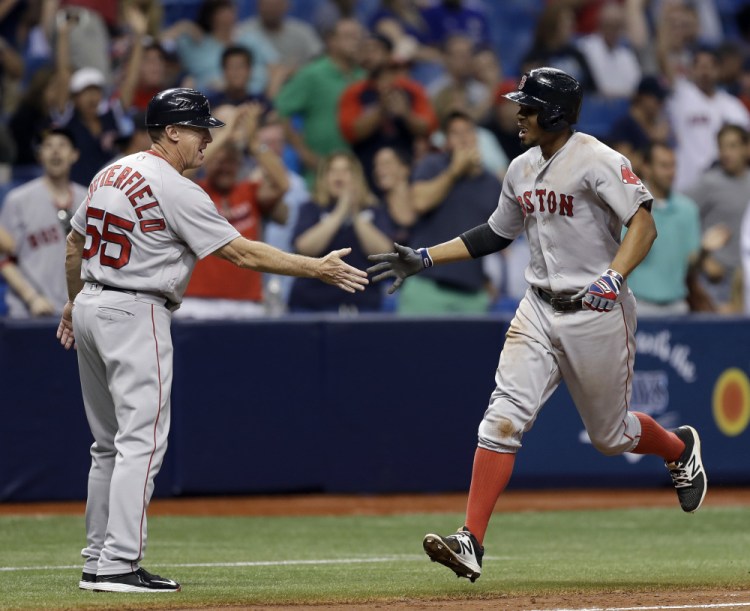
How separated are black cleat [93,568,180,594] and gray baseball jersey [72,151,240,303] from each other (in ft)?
4.03

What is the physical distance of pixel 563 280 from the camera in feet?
22.6

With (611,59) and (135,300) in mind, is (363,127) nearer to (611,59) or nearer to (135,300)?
(611,59)

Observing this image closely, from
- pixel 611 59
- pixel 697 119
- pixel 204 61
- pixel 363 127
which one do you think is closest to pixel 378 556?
pixel 363 127

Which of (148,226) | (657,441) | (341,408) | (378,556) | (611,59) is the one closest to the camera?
(148,226)

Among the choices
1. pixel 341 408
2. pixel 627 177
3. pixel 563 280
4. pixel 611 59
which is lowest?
pixel 341 408

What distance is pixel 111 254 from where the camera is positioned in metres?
6.51

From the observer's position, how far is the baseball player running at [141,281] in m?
6.47

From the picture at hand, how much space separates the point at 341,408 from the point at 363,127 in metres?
3.54

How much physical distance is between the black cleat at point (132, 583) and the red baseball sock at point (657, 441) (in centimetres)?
233

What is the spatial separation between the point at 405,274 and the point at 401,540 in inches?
106

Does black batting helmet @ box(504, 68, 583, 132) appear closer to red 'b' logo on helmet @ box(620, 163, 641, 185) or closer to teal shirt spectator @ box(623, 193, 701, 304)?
red 'b' logo on helmet @ box(620, 163, 641, 185)

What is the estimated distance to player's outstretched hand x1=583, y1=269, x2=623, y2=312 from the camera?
6520mm

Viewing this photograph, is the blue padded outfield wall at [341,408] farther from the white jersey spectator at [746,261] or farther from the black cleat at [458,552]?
the black cleat at [458,552]

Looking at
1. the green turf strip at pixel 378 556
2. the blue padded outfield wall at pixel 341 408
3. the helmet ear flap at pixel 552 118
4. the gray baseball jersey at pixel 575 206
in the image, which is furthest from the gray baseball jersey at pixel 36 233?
the helmet ear flap at pixel 552 118
